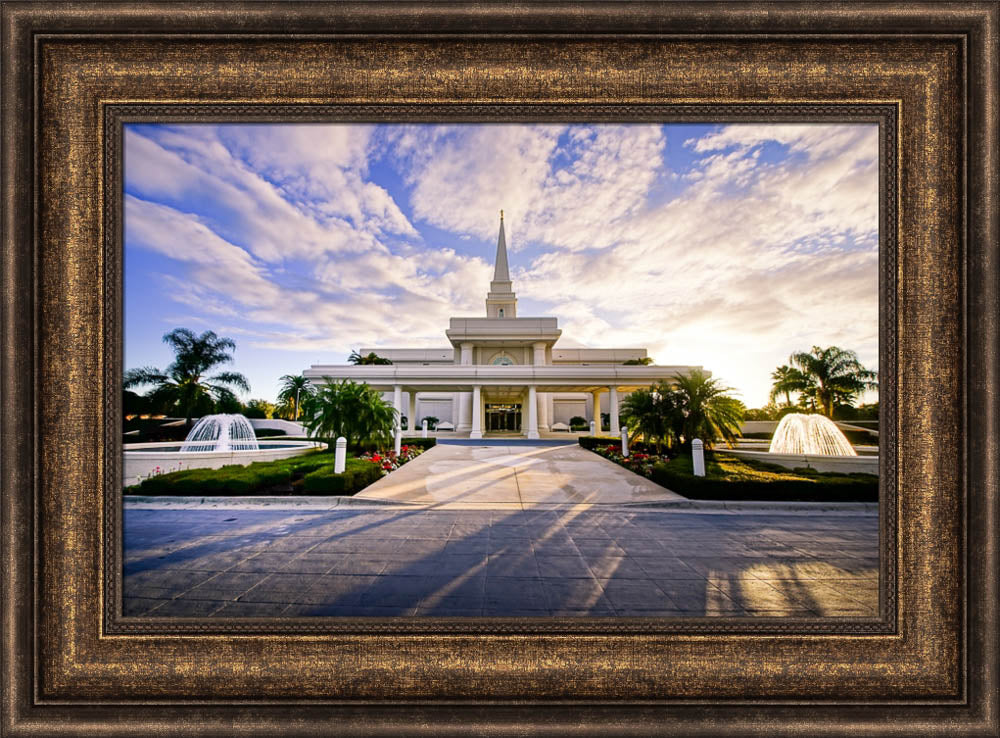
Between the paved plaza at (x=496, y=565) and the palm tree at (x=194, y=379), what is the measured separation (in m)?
20.7

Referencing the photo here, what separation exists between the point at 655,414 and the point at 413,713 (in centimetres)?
1436

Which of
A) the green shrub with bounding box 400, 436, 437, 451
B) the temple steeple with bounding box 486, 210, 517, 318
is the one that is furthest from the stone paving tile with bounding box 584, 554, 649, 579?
the temple steeple with bounding box 486, 210, 517, 318

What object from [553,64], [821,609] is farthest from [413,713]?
[821,609]

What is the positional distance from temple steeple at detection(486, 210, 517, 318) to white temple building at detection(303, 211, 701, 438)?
112mm

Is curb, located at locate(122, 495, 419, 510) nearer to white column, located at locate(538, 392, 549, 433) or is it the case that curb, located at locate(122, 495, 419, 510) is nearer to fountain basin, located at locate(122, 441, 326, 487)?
fountain basin, located at locate(122, 441, 326, 487)

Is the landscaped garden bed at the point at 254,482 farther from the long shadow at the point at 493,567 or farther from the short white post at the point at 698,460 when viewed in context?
the short white post at the point at 698,460

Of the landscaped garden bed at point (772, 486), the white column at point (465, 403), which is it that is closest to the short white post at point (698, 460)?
the landscaped garden bed at point (772, 486)

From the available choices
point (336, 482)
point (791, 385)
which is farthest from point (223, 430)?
point (791, 385)

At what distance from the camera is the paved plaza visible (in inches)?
155

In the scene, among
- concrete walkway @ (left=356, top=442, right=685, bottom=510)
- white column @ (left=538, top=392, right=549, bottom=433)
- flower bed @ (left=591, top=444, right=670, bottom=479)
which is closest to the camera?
concrete walkway @ (left=356, top=442, right=685, bottom=510)

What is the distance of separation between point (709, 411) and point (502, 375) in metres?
16.1

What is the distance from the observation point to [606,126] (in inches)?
101

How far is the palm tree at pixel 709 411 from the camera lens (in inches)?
559

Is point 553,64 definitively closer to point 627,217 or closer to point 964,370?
point 627,217
